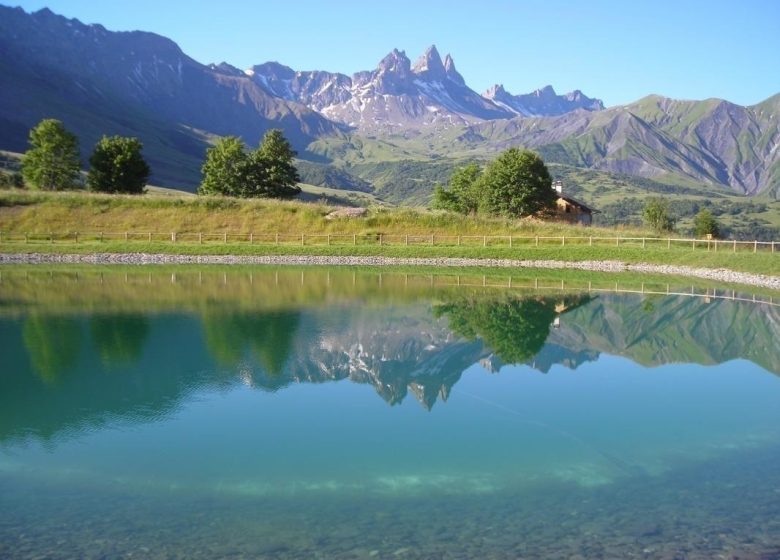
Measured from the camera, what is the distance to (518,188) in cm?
9694

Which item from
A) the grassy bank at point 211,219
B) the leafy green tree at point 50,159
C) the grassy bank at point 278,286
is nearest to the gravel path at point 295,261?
the grassy bank at point 278,286

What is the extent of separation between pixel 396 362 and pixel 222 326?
34.6 feet

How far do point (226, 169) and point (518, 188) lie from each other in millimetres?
42764

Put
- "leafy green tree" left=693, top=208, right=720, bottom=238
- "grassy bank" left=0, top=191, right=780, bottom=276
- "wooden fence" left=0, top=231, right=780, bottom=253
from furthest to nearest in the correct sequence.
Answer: "leafy green tree" left=693, top=208, right=720, bottom=238, "wooden fence" left=0, top=231, right=780, bottom=253, "grassy bank" left=0, top=191, right=780, bottom=276

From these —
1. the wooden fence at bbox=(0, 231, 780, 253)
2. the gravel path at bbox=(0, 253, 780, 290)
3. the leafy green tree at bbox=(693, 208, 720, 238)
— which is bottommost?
the gravel path at bbox=(0, 253, 780, 290)

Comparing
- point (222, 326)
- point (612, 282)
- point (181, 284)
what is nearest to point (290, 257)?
point (181, 284)

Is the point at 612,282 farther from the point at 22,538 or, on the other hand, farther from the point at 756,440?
the point at 22,538

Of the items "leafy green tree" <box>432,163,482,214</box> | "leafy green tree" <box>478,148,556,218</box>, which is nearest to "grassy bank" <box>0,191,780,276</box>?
"leafy green tree" <box>478,148,556,218</box>

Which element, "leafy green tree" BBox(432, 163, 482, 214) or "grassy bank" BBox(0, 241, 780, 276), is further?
"leafy green tree" BBox(432, 163, 482, 214)

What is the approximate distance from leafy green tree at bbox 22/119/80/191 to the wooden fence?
25.0m

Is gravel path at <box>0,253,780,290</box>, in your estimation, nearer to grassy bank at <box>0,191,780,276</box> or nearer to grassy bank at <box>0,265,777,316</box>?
grassy bank at <box>0,191,780,276</box>

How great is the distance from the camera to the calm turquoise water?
11086 millimetres

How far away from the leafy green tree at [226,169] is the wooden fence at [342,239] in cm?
2136

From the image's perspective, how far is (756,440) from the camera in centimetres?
1638
